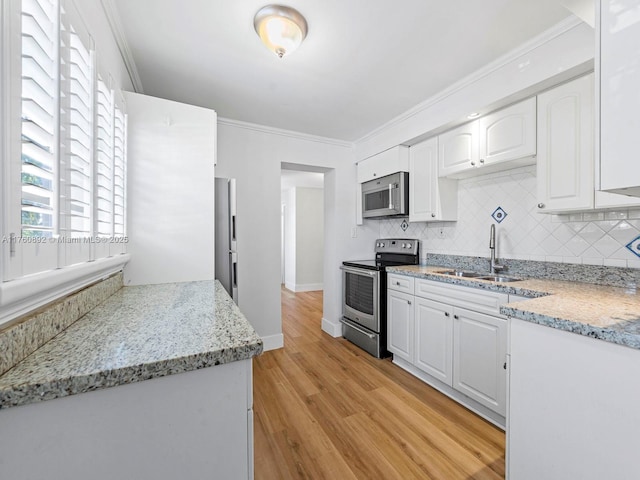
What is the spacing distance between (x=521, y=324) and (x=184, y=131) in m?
2.14

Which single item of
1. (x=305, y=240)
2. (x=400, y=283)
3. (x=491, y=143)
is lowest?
(x=400, y=283)

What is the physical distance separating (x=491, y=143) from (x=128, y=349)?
2456mm

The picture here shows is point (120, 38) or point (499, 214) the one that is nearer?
point (120, 38)

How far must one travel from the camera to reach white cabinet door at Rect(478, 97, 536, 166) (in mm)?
1855

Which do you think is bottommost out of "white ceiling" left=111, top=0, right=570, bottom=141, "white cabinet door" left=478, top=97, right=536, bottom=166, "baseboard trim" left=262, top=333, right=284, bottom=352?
"baseboard trim" left=262, top=333, right=284, bottom=352

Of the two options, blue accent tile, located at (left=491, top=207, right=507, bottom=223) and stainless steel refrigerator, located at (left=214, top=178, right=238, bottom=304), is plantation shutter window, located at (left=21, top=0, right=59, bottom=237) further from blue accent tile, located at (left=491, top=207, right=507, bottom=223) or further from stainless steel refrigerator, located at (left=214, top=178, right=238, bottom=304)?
blue accent tile, located at (left=491, top=207, right=507, bottom=223)

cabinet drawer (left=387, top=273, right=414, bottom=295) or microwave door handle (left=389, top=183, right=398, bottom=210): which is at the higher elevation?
microwave door handle (left=389, top=183, right=398, bottom=210)

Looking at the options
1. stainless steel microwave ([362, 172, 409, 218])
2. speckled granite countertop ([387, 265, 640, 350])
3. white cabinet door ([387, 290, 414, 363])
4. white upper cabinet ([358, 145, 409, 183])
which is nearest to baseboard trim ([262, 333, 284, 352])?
white cabinet door ([387, 290, 414, 363])

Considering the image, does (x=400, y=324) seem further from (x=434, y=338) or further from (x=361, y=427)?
(x=361, y=427)

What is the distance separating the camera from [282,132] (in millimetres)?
3182

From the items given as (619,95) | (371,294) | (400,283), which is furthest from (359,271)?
(619,95)

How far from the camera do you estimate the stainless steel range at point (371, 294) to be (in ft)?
9.15

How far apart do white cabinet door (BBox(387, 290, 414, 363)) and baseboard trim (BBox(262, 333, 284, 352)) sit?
1.17 meters

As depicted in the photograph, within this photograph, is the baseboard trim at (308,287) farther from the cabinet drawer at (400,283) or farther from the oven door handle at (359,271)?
the cabinet drawer at (400,283)
